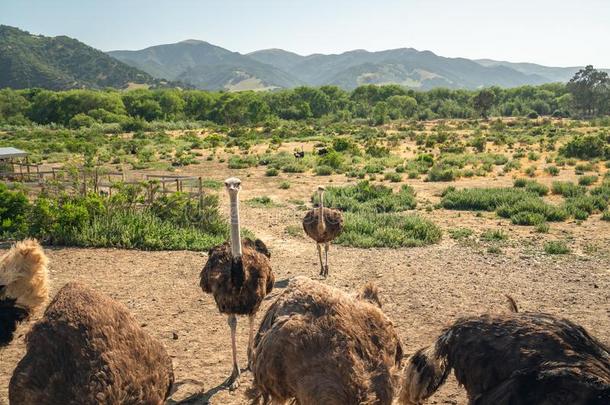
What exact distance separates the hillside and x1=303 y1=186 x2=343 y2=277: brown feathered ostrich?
5516 inches

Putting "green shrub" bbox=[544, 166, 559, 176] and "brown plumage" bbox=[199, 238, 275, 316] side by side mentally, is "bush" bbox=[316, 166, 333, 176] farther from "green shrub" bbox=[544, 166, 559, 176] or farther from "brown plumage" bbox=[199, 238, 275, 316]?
"brown plumage" bbox=[199, 238, 275, 316]

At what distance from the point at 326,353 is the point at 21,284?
2.63 metres

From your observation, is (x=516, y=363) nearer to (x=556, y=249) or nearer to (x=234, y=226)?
(x=234, y=226)

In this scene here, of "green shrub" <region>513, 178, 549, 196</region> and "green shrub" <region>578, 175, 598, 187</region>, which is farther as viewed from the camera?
"green shrub" <region>578, 175, 598, 187</region>

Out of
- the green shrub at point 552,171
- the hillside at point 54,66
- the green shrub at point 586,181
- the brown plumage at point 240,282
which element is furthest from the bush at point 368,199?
the hillside at point 54,66

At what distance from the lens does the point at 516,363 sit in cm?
287

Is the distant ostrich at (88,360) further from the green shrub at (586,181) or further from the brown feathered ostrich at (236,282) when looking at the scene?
the green shrub at (586,181)

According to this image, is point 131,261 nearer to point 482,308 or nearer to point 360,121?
point 482,308

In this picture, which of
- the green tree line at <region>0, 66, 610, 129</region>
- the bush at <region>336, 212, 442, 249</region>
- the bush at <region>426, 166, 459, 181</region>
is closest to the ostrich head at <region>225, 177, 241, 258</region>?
the bush at <region>336, 212, 442, 249</region>

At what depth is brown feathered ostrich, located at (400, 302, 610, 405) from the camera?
2.61 meters

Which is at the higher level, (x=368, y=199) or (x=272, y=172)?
(x=272, y=172)

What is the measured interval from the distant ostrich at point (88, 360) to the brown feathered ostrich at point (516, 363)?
1443mm

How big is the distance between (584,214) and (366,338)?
13.0 metres

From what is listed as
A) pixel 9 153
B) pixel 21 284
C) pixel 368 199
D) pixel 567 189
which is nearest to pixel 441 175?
pixel 567 189
